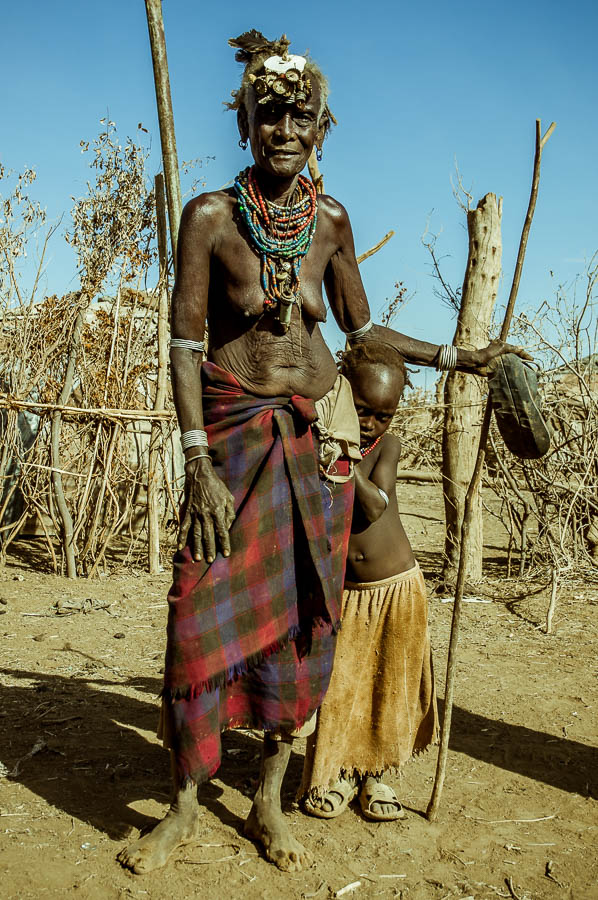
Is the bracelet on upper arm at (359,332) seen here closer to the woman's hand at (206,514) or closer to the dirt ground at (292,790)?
the woman's hand at (206,514)

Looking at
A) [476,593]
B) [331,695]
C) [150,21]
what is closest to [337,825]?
[331,695]

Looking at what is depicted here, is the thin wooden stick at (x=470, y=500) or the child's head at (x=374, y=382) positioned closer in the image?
the thin wooden stick at (x=470, y=500)

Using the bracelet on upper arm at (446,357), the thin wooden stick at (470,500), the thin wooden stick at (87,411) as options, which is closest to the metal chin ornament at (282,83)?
the thin wooden stick at (470,500)

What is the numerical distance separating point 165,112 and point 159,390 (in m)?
2.10

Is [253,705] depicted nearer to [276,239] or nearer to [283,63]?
[276,239]

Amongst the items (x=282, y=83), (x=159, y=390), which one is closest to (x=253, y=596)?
(x=282, y=83)

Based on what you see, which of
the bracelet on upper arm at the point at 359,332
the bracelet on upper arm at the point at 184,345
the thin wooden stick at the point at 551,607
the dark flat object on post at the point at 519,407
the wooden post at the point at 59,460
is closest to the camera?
the bracelet on upper arm at the point at 184,345

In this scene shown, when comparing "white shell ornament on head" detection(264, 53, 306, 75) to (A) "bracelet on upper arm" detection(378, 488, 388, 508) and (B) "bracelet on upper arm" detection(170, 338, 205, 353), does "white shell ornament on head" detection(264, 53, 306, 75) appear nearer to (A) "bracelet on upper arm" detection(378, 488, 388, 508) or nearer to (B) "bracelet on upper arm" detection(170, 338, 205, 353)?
(B) "bracelet on upper arm" detection(170, 338, 205, 353)

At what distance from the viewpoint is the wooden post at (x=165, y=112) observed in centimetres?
566

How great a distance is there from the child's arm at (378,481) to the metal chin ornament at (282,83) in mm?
1161

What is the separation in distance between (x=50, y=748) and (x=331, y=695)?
1.22 metres

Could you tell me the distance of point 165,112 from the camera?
566 cm

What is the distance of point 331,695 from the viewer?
2.73m

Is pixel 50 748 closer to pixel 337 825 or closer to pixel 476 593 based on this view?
pixel 337 825
